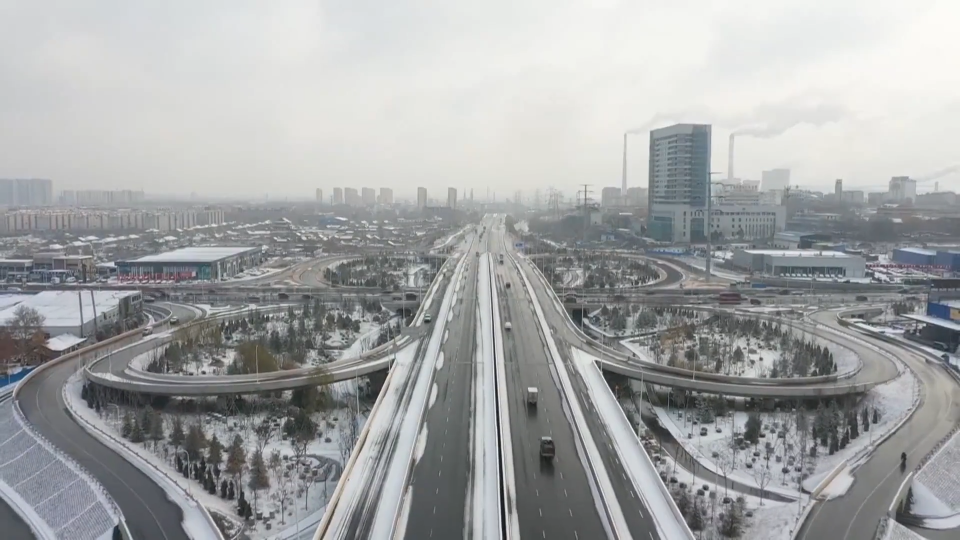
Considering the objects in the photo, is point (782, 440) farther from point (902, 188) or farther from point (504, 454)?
point (902, 188)

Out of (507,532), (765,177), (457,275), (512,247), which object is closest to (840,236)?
(512,247)

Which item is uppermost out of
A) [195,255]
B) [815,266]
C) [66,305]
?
[195,255]

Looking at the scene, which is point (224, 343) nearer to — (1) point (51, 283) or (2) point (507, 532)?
(2) point (507, 532)

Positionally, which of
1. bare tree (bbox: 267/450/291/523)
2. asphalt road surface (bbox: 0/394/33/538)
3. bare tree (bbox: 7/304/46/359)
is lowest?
asphalt road surface (bbox: 0/394/33/538)

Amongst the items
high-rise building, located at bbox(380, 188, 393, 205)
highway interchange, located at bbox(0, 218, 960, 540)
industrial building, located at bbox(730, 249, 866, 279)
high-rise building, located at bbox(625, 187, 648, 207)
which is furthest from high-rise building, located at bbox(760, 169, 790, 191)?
highway interchange, located at bbox(0, 218, 960, 540)

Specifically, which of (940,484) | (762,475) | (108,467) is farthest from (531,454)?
(108,467)

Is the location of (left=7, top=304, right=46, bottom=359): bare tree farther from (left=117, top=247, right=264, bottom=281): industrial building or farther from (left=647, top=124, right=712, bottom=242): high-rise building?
(left=647, top=124, right=712, bottom=242): high-rise building
